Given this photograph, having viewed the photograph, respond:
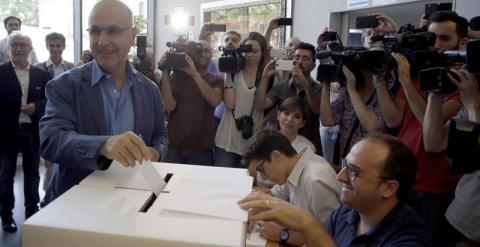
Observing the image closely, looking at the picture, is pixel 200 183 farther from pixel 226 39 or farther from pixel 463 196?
pixel 226 39

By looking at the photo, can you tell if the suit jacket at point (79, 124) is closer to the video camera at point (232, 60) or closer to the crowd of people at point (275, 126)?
the crowd of people at point (275, 126)

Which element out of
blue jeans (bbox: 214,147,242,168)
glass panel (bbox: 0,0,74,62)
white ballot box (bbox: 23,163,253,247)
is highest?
glass panel (bbox: 0,0,74,62)

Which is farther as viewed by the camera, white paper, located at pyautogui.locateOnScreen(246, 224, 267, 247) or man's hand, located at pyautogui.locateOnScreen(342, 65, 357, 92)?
man's hand, located at pyautogui.locateOnScreen(342, 65, 357, 92)

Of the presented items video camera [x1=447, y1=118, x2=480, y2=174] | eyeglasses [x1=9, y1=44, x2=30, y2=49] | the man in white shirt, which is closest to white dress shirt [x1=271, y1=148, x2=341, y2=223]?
video camera [x1=447, y1=118, x2=480, y2=174]

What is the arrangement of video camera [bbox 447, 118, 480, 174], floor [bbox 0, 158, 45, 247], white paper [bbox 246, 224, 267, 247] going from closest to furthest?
video camera [bbox 447, 118, 480, 174], white paper [bbox 246, 224, 267, 247], floor [bbox 0, 158, 45, 247]

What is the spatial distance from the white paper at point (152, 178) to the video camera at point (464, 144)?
58 centimetres

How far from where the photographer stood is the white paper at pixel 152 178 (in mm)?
792

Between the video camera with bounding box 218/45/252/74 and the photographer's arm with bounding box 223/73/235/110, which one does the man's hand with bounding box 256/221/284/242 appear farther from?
the video camera with bounding box 218/45/252/74

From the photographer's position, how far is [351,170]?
4.15 ft

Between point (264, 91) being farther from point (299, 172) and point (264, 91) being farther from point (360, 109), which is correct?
point (299, 172)

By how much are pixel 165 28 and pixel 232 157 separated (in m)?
4.17

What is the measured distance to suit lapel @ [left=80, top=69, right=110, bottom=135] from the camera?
3.79ft

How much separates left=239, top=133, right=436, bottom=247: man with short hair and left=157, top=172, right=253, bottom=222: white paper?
1.19ft

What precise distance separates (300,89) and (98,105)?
1.69 metres
